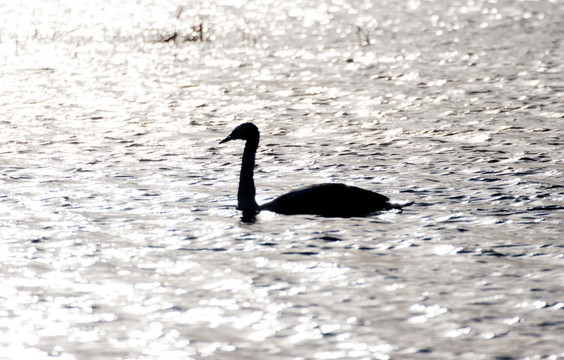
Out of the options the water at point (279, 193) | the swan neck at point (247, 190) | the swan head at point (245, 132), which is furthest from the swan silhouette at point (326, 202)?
the swan head at point (245, 132)

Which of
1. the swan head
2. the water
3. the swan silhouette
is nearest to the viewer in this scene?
the water

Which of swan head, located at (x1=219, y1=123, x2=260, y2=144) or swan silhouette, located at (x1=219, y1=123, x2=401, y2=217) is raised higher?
swan head, located at (x1=219, y1=123, x2=260, y2=144)

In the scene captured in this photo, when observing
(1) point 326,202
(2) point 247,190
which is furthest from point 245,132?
(1) point 326,202

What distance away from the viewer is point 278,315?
940 centimetres

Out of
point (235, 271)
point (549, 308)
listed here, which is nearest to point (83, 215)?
point (235, 271)

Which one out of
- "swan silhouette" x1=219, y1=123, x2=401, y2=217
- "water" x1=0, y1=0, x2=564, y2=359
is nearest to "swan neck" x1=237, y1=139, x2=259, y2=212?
"swan silhouette" x1=219, y1=123, x2=401, y2=217

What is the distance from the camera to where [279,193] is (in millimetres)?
14742

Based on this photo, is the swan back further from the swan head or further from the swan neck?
the swan head

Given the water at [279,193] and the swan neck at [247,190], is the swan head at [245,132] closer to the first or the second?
the swan neck at [247,190]

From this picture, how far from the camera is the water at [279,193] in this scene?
905 centimetres

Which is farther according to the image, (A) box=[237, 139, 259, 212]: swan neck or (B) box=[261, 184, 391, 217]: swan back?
(A) box=[237, 139, 259, 212]: swan neck

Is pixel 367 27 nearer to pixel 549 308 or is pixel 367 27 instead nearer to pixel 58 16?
pixel 58 16

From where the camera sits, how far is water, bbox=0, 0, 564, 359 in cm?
905

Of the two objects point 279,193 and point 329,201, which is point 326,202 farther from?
point 279,193
